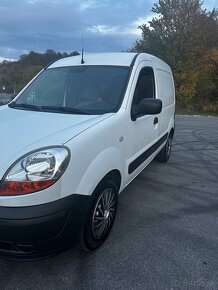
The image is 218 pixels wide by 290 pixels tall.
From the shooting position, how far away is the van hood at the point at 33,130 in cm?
252

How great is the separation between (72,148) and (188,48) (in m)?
30.1

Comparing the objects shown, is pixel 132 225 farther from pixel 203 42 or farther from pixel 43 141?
pixel 203 42

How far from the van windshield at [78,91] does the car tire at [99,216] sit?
2.83 feet

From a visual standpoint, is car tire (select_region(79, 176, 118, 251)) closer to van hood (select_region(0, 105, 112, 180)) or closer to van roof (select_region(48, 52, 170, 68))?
van hood (select_region(0, 105, 112, 180))

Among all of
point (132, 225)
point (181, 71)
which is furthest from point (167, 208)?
point (181, 71)

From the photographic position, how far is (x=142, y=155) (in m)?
4.19

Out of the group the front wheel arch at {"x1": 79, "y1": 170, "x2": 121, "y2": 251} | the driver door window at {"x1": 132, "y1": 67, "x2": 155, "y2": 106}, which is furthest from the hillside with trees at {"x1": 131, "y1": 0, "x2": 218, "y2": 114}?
the front wheel arch at {"x1": 79, "y1": 170, "x2": 121, "y2": 251}

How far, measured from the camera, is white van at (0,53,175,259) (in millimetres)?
2380

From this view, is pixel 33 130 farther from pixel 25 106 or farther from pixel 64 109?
pixel 25 106

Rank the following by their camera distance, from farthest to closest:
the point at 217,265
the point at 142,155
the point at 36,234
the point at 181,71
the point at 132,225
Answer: the point at 181,71 → the point at 142,155 → the point at 132,225 → the point at 217,265 → the point at 36,234

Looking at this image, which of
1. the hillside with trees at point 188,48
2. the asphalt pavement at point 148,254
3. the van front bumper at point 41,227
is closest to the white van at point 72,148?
the van front bumper at point 41,227

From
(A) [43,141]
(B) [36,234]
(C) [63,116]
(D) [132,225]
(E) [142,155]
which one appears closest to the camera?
(B) [36,234]

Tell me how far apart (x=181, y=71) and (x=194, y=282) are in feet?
95.9

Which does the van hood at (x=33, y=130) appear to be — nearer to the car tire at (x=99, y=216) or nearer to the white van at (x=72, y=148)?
the white van at (x=72, y=148)
